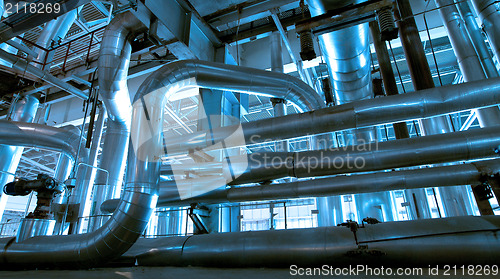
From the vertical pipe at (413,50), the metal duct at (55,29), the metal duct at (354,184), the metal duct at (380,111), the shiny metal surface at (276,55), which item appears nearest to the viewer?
the metal duct at (380,111)

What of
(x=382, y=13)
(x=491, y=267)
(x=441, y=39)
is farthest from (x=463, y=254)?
(x=441, y=39)

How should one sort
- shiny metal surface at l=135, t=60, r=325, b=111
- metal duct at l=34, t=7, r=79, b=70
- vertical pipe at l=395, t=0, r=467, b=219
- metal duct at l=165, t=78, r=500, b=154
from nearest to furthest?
1. metal duct at l=165, t=78, r=500, b=154
2. vertical pipe at l=395, t=0, r=467, b=219
3. shiny metal surface at l=135, t=60, r=325, b=111
4. metal duct at l=34, t=7, r=79, b=70

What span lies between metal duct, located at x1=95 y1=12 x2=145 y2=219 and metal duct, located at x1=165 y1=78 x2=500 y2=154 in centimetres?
180

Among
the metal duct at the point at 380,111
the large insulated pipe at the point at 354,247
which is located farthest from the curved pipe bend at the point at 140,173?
the metal duct at the point at 380,111

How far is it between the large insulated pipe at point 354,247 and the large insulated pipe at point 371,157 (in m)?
0.82

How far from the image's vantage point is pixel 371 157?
3182 mm

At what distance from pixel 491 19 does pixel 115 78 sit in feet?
16.2

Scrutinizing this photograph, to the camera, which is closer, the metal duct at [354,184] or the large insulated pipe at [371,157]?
the large insulated pipe at [371,157]

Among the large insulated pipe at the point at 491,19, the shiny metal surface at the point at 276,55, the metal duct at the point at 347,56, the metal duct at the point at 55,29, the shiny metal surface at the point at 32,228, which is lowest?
the shiny metal surface at the point at 32,228

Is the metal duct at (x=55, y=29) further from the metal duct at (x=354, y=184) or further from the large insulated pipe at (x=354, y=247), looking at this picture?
the large insulated pipe at (x=354, y=247)

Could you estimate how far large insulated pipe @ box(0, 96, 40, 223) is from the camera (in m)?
6.22

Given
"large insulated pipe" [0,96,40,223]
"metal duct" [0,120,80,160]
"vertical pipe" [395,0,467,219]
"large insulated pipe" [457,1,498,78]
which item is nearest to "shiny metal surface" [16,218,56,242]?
"metal duct" [0,120,80,160]

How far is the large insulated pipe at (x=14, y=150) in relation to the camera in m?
6.22

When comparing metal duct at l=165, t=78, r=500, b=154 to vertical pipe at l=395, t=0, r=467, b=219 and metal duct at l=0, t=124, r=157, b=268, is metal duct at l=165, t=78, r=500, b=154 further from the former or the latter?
metal duct at l=0, t=124, r=157, b=268
